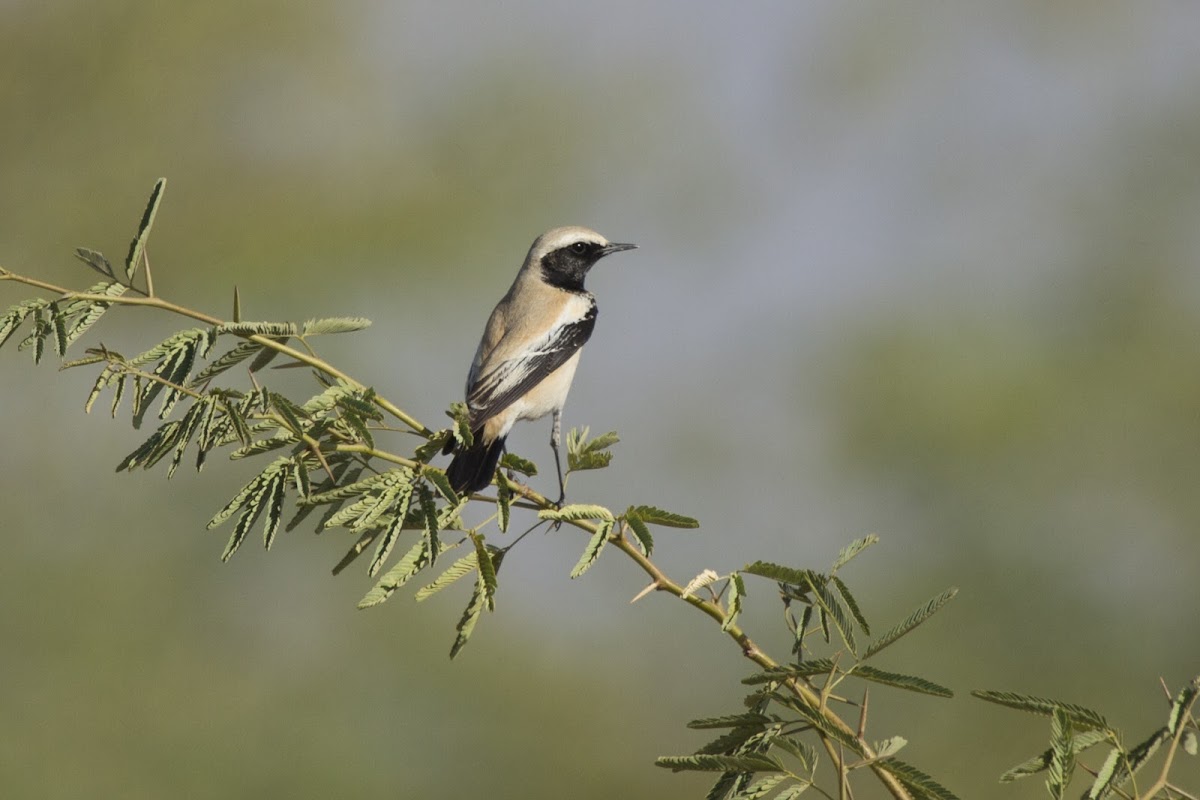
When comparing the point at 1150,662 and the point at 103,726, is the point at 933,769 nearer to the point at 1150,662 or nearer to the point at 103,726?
the point at 1150,662

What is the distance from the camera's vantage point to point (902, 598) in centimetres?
1282

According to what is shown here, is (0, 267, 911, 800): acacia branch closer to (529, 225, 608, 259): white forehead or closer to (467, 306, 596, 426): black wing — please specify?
(467, 306, 596, 426): black wing

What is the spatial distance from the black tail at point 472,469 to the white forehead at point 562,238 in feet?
8.07

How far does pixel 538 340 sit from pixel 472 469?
1757mm

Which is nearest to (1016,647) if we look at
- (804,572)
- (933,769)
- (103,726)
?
(933,769)

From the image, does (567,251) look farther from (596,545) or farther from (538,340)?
(596,545)

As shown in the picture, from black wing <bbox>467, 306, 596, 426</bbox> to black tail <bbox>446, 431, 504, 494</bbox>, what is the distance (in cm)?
59

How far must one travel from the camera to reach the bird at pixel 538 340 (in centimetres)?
505

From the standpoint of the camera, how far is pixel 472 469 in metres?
3.79

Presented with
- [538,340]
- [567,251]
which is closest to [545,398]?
[538,340]

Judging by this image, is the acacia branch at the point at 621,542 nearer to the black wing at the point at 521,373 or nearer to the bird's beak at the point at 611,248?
the black wing at the point at 521,373

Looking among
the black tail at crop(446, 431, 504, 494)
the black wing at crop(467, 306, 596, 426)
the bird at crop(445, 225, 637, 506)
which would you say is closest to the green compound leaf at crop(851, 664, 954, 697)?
the black tail at crop(446, 431, 504, 494)

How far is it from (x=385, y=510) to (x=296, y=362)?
48 centimetres

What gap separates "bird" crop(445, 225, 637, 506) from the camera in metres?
5.05
